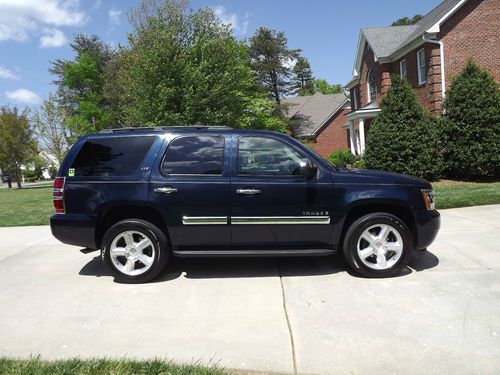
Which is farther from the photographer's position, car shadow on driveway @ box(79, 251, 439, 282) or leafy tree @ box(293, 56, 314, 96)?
leafy tree @ box(293, 56, 314, 96)

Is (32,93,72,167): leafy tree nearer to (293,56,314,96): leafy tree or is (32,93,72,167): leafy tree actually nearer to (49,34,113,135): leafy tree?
(49,34,113,135): leafy tree

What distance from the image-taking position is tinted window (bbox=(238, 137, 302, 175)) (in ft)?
15.7

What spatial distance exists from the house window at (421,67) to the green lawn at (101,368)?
19559 millimetres

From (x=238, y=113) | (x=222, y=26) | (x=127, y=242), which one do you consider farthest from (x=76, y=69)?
(x=127, y=242)

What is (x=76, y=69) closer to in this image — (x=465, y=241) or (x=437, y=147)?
(x=437, y=147)

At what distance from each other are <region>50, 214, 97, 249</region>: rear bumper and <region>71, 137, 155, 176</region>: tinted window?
1.76 feet

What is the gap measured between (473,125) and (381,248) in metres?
12.2

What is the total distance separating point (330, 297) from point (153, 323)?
1771 millimetres

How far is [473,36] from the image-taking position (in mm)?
18250

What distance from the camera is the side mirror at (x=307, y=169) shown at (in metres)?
4.47

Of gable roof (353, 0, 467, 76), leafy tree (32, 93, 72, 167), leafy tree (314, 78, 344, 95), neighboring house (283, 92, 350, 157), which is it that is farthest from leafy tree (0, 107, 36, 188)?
leafy tree (314, 78, 344, 95)

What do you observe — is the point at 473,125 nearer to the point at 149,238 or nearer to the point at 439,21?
the point at 439,21

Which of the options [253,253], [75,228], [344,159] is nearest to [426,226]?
[253,253]

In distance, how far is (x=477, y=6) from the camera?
59.8ft
